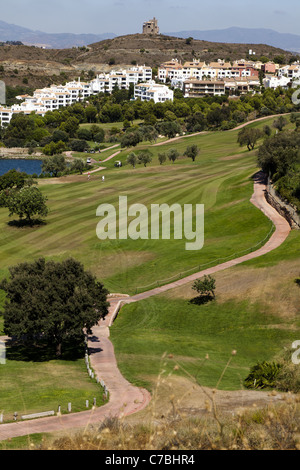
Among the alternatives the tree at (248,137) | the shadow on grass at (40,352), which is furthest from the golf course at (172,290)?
the tree at (248,137)

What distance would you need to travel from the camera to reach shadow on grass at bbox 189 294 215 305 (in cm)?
5226

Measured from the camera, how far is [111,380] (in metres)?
36.5

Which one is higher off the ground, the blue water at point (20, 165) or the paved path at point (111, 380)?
the blue water at point (20, 165)

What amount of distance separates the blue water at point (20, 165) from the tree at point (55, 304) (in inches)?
4944

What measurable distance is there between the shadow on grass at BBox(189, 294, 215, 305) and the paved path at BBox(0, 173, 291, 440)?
181 inches

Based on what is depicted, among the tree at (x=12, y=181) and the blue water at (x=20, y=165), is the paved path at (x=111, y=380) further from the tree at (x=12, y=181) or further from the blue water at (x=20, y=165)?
the blue water at (x=20, y=165)

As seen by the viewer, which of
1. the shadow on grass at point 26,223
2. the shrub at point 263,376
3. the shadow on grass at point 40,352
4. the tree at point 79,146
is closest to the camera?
the shrub at point 263,376

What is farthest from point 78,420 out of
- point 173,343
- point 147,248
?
point 147,248

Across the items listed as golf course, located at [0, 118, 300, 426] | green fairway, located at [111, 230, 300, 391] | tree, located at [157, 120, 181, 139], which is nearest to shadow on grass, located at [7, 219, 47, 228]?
golf course, located at [0, 118, 300, 426]

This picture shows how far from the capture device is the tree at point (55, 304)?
134 ft

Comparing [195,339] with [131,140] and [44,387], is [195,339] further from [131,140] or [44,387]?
[131,140]

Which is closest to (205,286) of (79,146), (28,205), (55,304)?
(55,304)

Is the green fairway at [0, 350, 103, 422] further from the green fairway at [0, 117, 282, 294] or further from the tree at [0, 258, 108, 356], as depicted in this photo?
the green fairway at [0, 117, 282, 294]

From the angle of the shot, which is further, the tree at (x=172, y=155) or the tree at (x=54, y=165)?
the tree at (x=54, y=165)
